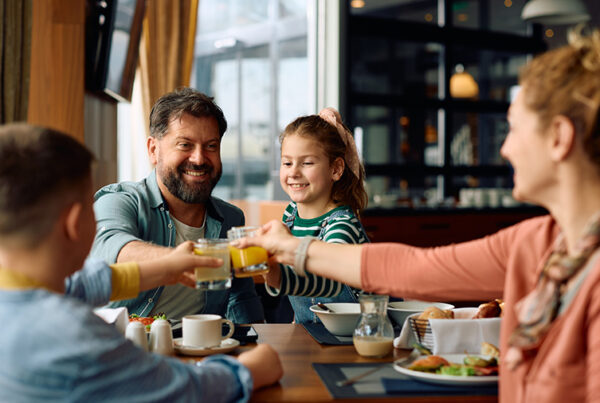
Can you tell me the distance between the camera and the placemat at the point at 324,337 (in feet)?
5.69

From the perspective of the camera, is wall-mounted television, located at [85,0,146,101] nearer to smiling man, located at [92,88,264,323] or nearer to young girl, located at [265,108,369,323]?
smiling man, located at [92,88,264,323]

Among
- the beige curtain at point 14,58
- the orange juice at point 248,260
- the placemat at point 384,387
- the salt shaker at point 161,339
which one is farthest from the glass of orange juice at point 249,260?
the beige curtain at point 14,58

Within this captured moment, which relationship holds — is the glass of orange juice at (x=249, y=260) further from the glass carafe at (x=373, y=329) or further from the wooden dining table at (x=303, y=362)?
the glass carafe at (x=373, y=329)

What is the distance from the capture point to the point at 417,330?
5.27 feet

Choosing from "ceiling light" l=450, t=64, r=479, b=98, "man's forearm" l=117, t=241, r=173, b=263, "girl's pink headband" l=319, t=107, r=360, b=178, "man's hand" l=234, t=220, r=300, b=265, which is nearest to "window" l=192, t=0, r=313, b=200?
"ceiling light" l=450, t=64, r=479, b=98

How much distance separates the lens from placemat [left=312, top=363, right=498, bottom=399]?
51.6 inches

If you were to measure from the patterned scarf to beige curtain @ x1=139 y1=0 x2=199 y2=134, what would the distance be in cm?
437

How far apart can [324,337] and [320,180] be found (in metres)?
0.85

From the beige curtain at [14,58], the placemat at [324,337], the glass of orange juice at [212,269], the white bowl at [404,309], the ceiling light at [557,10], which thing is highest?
the ceiling light at [557,10]

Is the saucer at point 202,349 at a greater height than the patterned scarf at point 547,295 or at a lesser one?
lesser

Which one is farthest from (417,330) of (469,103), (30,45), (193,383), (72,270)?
(469,103)

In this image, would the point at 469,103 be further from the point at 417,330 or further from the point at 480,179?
the point at 417,330

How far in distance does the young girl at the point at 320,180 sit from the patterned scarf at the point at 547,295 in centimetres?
105

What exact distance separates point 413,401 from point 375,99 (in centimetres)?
480
